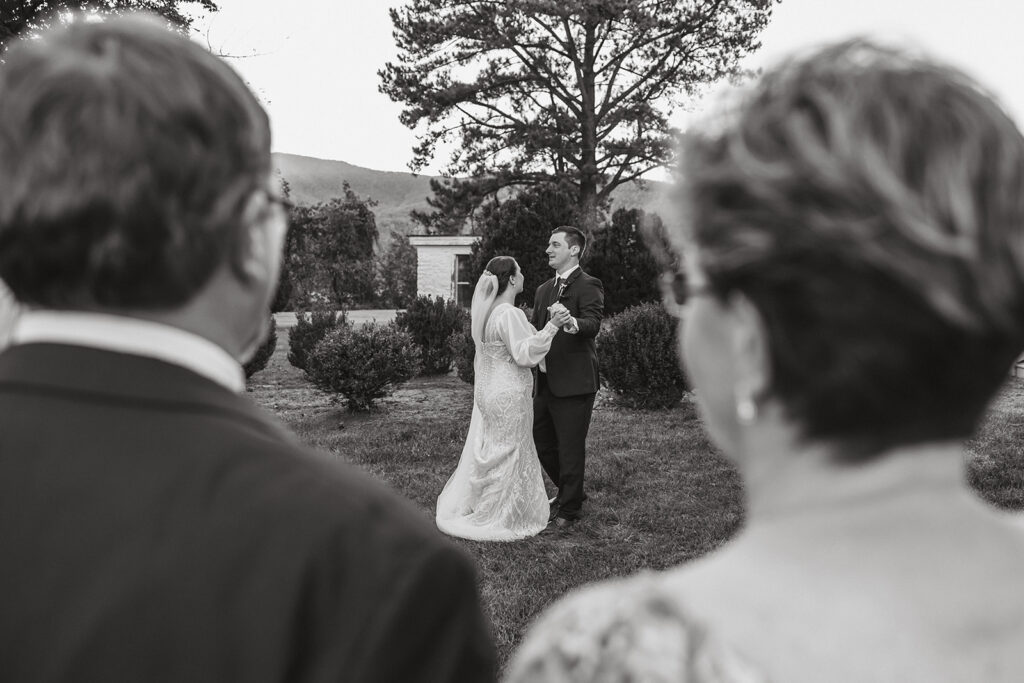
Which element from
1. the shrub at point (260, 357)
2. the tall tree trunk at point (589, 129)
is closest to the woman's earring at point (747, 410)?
the shrub at point (260, 357)

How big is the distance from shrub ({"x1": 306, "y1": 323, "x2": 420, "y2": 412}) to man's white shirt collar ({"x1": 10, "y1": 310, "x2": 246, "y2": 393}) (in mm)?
10836

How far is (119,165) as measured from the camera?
96 centimetres

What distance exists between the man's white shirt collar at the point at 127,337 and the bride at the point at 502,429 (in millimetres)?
5228

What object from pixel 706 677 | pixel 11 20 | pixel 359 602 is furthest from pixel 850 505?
pixel 11 20

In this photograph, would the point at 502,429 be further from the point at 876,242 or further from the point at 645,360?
the point at 876,242

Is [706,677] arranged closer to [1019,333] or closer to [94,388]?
[1019,333]

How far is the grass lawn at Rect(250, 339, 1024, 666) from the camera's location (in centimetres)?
539

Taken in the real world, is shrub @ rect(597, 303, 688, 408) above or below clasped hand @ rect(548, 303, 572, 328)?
below

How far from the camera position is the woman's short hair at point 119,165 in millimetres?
962

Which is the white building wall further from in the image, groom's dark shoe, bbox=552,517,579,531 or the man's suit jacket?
groom's dark shoe, bbox=552,517,579,531

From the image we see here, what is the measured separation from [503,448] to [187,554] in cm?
565

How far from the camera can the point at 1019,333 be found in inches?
33.4

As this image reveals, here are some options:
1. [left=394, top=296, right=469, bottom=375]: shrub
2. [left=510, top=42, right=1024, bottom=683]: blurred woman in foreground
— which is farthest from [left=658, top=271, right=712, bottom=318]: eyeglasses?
[left=394, top=296, right=469, bottom=375]: shrub

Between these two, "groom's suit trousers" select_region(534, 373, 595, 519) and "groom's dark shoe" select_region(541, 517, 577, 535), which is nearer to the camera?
"groom's dark shoe" select_region(541, 517, 577, 535)
